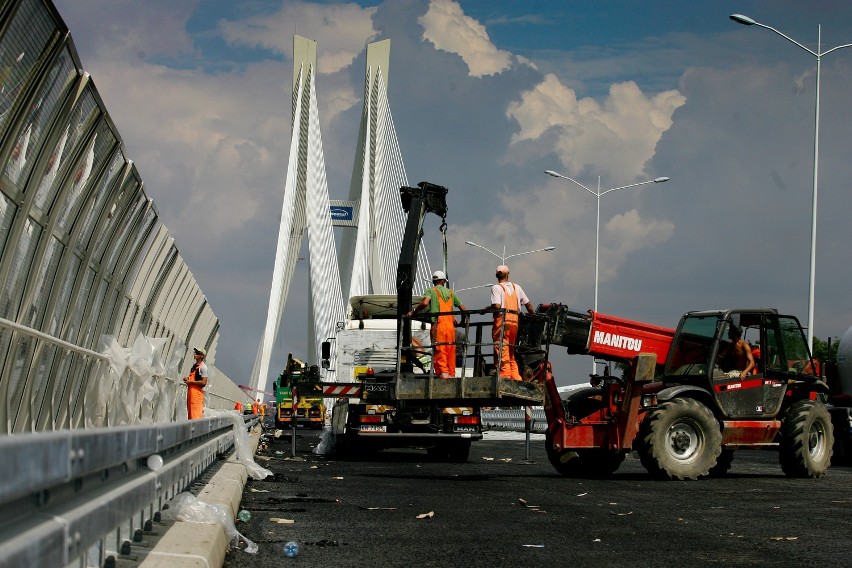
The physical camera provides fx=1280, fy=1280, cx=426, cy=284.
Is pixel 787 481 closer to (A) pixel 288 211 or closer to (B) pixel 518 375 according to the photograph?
(B) pixel 518 375

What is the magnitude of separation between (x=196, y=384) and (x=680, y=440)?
799 cm

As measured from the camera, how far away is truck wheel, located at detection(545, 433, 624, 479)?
53.1ft

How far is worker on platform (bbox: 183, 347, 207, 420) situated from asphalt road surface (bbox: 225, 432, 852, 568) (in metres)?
4.18

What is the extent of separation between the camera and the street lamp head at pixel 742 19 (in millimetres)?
29234

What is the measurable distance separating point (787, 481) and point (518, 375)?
11.8ft

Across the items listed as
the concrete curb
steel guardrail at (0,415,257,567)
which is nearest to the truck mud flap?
the concrete curb

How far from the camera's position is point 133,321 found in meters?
12.5

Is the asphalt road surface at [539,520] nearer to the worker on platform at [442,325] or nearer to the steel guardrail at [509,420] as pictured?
the worker on platform at [442,325]

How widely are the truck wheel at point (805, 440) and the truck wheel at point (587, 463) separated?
222 centimetres

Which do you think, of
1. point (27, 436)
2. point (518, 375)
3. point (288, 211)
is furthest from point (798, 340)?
point (288, 211)

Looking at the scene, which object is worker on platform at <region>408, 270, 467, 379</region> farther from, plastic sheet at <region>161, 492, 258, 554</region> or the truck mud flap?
plastic sheet at <region>161, 492, 258, 554</region>

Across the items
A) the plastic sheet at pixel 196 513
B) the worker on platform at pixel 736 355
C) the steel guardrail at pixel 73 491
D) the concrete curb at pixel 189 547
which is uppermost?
the worker on platform at pixel 736 355

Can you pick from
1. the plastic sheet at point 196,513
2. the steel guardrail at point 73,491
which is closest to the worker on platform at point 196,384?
the plastic sheet at point 196,513

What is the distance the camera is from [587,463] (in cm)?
1633
